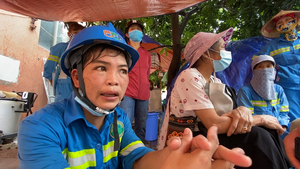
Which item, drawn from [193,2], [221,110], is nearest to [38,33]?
[193,2]

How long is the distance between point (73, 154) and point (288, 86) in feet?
12.3

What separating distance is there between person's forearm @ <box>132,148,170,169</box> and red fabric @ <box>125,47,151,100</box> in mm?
1797

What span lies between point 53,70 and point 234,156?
2.95 metres

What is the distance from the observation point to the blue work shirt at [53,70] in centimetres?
259

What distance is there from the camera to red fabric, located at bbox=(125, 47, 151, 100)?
302 cm

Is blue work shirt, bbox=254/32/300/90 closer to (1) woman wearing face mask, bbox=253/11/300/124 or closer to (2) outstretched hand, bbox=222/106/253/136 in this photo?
(1) woman wearing face mask, bbox=253/11/300/124

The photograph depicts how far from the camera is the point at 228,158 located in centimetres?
61

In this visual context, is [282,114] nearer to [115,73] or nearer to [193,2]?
[193,2]

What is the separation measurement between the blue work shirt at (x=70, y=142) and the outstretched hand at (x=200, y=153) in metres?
0.61

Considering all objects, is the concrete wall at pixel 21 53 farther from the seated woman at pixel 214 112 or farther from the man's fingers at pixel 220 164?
the man's fingers at pixel 220 164

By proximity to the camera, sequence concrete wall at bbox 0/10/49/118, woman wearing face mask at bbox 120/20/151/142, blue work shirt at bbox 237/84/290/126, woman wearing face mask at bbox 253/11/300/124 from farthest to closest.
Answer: concrete wall at bbox 0/10/49/118 < woman wearing face mask at bbox 253/11/300/124 < woman wearing face mask at bbox 120/20/151/142 < blue work shirt at bbox 237/84/290/126

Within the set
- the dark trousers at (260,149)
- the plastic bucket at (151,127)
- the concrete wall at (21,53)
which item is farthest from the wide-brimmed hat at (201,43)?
the concrete wall at (21,53)

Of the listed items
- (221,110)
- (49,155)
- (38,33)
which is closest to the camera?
(49,155)

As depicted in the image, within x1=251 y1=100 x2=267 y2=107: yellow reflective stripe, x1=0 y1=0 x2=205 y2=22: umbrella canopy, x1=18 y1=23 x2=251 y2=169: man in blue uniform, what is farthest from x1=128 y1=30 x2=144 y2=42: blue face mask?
x1=251 y1=100 x2=267 y2=107: yellow reflective stripe
